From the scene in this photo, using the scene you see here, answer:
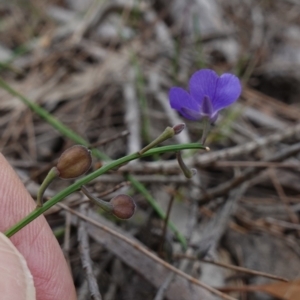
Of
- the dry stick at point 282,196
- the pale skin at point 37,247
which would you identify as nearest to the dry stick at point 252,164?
the dry stick at point 282,196

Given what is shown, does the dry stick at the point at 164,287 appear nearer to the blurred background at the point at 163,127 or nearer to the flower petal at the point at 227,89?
the blurred background at the point at 163,127

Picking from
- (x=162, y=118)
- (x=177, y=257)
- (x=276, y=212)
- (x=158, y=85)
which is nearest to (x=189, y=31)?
(x=158, y=85)

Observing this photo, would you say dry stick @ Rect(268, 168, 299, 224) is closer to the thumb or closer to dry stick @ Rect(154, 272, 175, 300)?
dry stick @ Rect(154, 272, 175, 300)

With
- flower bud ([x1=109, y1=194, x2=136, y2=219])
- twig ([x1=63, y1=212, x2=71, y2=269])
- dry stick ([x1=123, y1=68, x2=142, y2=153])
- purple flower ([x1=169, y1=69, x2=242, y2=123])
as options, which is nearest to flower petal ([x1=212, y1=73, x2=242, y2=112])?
purple flower ([x1=169, y1=69, x2=242, y2=123])

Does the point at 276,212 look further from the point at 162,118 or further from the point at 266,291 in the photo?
the point at 162,118

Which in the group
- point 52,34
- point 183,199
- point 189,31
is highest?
point 52,34

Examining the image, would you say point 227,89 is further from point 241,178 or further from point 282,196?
point 282,196

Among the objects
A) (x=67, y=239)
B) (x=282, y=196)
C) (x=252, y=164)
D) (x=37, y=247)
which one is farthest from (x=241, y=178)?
(x=37, y=247)
